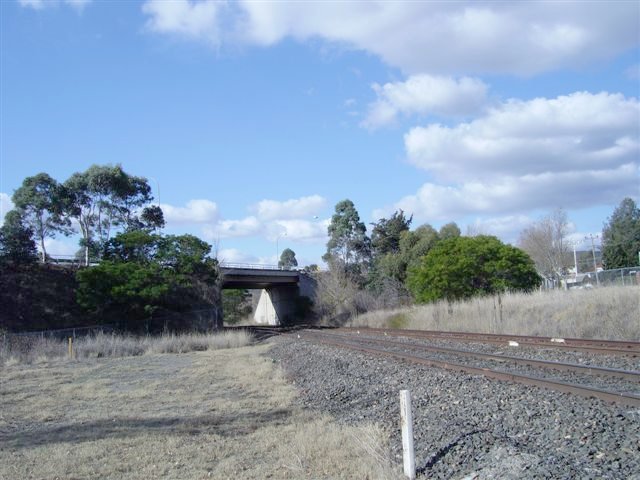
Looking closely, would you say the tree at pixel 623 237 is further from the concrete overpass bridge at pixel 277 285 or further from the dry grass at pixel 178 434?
→ the dry grass at pixel 178 434

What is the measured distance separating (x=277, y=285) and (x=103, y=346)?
142 ft

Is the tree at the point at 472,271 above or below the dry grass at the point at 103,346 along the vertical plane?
above

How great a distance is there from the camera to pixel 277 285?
238 ft

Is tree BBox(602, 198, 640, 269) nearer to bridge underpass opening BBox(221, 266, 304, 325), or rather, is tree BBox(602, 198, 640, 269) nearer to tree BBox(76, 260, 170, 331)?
bridge underpass opening BBox(221, 266, 304, 325)

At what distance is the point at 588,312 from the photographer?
899 inches

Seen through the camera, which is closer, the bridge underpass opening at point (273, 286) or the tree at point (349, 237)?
the bridge underpass opening at point (273, 286)

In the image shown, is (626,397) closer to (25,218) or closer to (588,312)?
(588,312)

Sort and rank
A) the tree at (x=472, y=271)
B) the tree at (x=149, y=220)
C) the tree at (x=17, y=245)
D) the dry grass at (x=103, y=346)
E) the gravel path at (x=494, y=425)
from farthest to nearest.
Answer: the tree at (x=149, y=220) < the tree at (x=17, y=245) < the tree at (x=472, y=271) < the dry grass at (x=103, y=346) < the gravel path at (x=494, y=425)

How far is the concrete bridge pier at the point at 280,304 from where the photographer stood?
71.8 meters

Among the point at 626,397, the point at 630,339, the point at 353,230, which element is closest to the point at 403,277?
the point at 353,230

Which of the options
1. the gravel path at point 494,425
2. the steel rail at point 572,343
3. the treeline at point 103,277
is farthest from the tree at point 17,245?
the gravel path at point 494,425

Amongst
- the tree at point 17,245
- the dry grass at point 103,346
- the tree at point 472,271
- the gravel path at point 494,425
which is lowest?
the dry grass at point 103,346

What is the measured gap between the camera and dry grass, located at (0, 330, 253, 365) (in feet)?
89.3

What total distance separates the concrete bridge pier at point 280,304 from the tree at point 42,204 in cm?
2755
